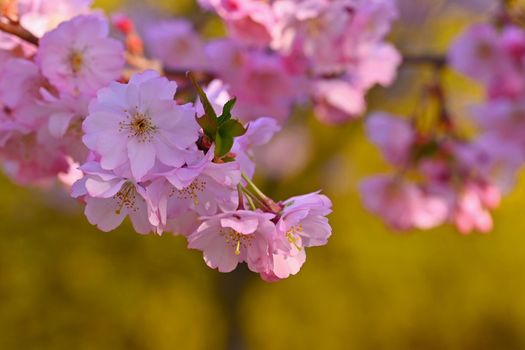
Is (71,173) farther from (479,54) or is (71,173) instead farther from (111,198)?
(479,54)

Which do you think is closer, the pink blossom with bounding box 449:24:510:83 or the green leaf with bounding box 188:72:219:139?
the green leaf with bounding box 188:72:219:139

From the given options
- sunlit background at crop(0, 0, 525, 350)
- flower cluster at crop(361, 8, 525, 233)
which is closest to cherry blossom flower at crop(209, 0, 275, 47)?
flower cluster at crop(361, 8, 525, 233)

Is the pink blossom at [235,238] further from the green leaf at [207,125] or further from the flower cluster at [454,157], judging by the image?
the flower cluster at [454,157]

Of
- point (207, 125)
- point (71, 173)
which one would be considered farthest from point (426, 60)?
point (207, 125)

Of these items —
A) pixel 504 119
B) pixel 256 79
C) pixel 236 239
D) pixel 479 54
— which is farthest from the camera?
pixel 504 119

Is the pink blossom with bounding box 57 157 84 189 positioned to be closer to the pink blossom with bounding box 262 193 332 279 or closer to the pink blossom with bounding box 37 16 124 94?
the pink blossom with bounding box 37 16 124 94

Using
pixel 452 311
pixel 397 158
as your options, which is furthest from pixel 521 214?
pixel 397 158
